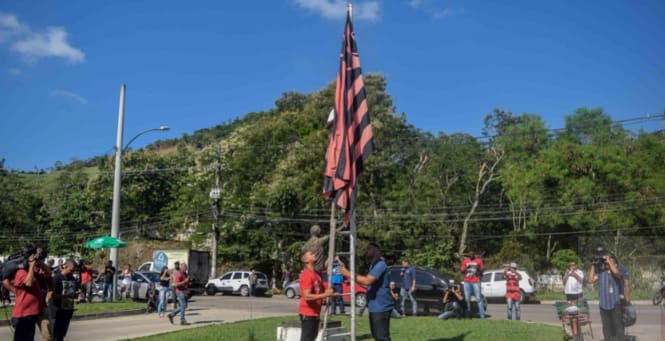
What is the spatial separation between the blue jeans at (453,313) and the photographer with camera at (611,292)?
5172mm

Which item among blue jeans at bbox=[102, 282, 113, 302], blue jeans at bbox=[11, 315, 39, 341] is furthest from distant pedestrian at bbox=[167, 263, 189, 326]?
blue jeans at bbox=[102, 282, 113, 302]

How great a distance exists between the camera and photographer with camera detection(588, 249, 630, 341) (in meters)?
11.0

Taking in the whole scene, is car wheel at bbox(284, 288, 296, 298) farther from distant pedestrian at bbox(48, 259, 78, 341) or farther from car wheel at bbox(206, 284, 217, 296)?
distant pedestrian at bbox(48, 259, 78, 341)

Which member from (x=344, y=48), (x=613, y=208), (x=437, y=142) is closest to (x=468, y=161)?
(x=437, y=142)

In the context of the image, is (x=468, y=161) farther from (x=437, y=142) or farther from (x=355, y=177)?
(x=355, y=177)

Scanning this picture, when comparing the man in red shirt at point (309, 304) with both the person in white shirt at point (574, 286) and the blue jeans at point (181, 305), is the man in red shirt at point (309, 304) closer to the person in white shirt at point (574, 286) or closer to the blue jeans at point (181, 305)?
the person in white shirt at point (574, 286)

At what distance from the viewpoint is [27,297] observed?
29.7 ft

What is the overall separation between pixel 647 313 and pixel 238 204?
3529 centimetres

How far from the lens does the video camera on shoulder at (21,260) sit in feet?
30.1

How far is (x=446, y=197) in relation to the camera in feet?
169

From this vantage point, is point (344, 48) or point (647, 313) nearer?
point (344, 48)

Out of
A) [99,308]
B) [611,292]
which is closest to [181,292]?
[99,308]

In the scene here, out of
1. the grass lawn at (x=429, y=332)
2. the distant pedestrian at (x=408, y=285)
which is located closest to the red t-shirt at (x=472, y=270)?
the grass lawn at (x=429, y=332)

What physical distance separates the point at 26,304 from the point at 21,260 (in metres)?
0.71
